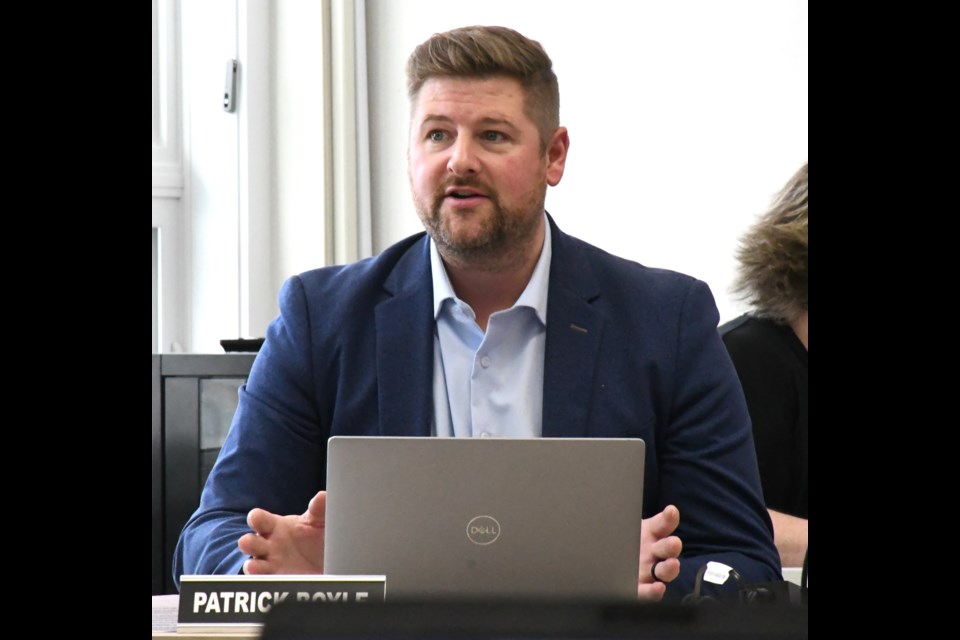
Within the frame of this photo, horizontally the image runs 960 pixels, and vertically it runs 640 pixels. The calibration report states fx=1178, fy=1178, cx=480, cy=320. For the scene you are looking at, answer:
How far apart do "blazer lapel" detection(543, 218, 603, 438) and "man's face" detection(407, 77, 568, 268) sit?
3.9 inches

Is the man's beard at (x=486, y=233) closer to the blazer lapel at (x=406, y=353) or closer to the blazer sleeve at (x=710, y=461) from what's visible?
the blazer lapel at (x=406, y=353)

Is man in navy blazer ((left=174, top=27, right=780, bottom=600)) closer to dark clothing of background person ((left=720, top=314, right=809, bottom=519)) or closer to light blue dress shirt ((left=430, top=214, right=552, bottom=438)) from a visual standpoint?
light blue dress shirt ((left=430, top=214, right=552, bottom=438))

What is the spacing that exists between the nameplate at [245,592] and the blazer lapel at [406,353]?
0.59 meters

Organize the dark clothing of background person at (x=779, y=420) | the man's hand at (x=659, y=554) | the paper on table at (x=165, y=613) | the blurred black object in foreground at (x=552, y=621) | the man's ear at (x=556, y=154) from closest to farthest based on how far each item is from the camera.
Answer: the blurred black object in foreground at (x=552, y=621), the paper on table at (x=165, y=613), the man's hand at (x=659, y=554), the man's ear at (x=556, y=154), the dark clothing of background person at (x=779, y=420)

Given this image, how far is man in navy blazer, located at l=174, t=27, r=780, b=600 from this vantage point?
6.03 feet

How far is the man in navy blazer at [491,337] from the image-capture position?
1.84 meters

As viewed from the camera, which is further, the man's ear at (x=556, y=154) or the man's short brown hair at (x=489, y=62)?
the man's ear at (x=556, y=154)

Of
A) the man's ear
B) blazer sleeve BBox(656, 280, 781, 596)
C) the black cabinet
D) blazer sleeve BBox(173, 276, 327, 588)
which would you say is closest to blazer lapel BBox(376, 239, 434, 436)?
blazer sleeve BBox(173, 276, 327, 588)

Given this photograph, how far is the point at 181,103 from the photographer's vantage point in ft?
12.1

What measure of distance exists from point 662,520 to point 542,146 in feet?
2.52

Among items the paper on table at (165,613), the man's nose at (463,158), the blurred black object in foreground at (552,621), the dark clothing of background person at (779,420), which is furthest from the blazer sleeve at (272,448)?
the blurred black object in foreground at (552,621)

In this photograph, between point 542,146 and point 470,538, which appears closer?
point 470,538
